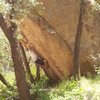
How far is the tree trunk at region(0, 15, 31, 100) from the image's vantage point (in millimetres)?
10836

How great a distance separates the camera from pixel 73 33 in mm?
13781

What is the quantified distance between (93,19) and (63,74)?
2468 millimetres

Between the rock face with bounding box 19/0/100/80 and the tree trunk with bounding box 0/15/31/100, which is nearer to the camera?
the tree trunk with bounding box 0/15/31/100

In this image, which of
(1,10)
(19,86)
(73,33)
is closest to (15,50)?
(19,86)

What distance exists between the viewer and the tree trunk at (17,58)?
10836 millimetres

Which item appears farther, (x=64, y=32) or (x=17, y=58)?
(x=64, y=32)

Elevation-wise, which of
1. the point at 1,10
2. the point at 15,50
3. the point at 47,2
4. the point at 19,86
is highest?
the point at 47,2

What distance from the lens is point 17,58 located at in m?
11.2

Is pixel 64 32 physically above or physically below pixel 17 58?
above

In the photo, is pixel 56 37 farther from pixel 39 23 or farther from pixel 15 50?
pixel 15 50

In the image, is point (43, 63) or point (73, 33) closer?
point (73, 33)

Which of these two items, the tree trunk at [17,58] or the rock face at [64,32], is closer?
the tree trunk at [17,58]

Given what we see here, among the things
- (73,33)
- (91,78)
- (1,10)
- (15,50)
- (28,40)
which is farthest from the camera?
(28,40)

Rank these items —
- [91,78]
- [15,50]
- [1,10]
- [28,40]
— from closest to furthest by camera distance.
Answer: [1,10] → [15,50] → [91,78] → [28,40]
